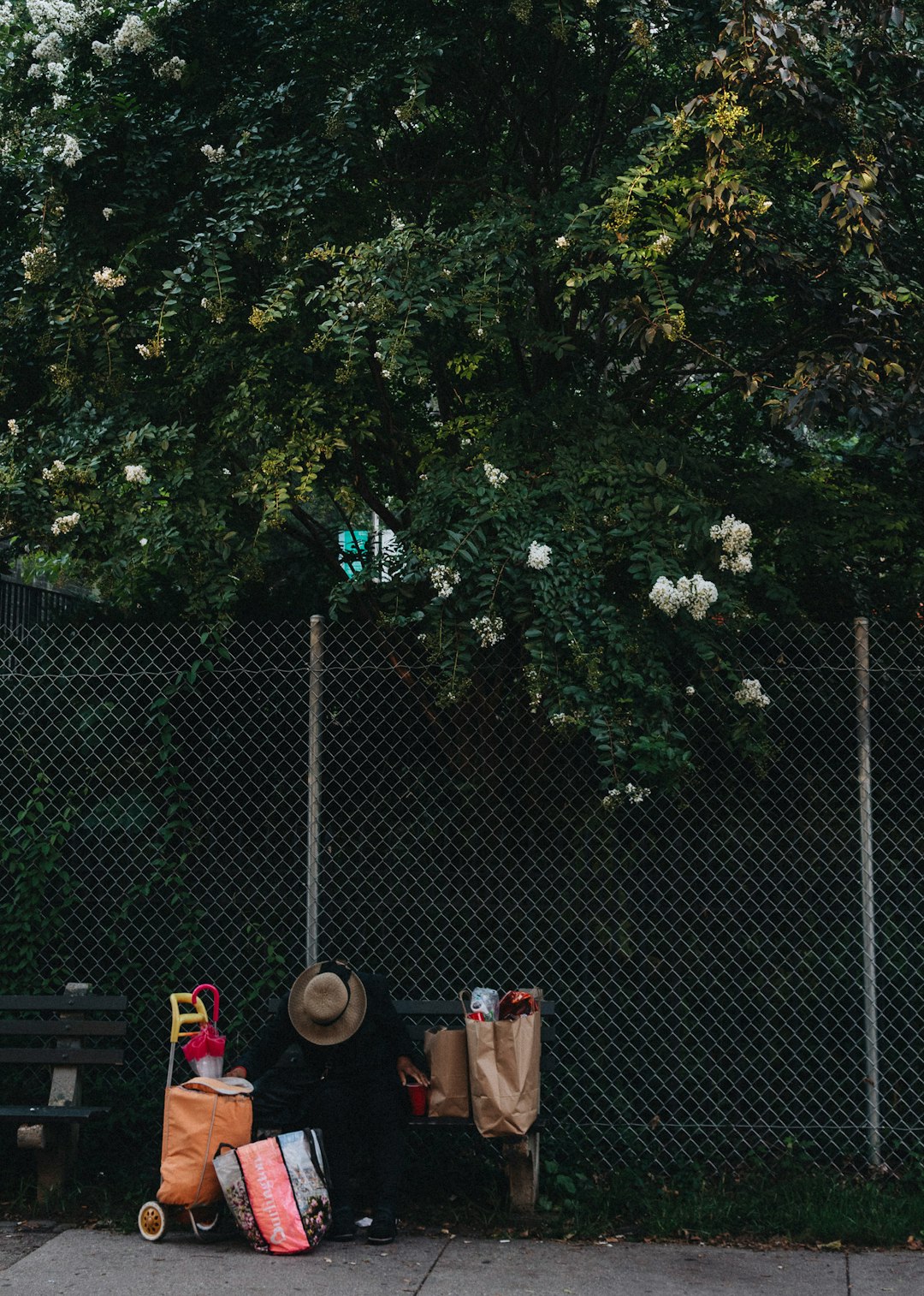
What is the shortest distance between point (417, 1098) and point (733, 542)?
2.62m

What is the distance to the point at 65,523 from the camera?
5879 mm

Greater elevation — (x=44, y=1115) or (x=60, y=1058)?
(x=60, y=1058)

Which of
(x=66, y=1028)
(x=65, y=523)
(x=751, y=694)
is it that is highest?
(x=65, y=523)

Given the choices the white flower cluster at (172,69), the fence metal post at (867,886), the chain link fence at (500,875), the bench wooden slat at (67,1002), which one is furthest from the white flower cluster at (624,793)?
the white flower cluster at (172,69)

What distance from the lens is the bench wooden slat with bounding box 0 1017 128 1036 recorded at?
532 centimetres

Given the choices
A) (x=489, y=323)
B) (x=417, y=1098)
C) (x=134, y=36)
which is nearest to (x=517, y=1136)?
(x=417, y=1098)

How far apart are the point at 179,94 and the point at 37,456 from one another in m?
2.24

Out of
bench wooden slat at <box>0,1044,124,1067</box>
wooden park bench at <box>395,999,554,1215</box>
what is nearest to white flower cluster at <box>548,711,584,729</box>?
wooden park bench at <box>395,999,554,1215</box>

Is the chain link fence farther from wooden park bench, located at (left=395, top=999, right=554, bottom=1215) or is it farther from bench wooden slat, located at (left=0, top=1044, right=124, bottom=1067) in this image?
bench wooden slat, located at (left=0, top=1044, right=124, bottom=1067)

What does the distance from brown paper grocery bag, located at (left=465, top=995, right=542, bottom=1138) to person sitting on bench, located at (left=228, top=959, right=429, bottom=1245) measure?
32 cm

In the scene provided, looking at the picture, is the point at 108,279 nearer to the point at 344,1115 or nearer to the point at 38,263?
the point at 38,263

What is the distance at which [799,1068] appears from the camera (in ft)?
18.6

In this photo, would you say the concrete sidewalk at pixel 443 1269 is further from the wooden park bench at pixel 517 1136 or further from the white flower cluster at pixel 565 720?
the white flower cluster at pixel 565 720

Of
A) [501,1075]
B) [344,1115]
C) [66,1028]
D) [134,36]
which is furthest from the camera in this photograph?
[134,36]
